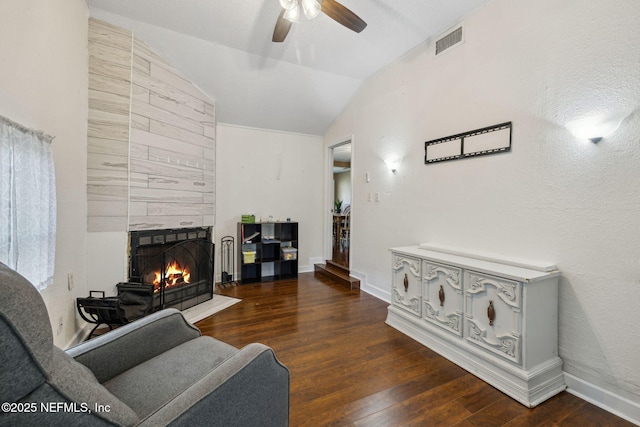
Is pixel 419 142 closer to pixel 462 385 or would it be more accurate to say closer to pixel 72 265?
pixel 462 385

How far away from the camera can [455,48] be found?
2.66 m

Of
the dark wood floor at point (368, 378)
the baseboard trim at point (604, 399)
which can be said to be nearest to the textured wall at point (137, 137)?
the dark wood floor at point (368, 378)

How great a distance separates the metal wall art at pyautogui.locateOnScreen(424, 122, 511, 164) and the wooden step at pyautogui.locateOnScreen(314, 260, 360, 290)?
206 cm

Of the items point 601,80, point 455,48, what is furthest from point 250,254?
point 601,80

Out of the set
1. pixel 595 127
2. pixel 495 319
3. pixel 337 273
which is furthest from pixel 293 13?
pixel 337 273

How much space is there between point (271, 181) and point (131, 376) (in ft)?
12.4

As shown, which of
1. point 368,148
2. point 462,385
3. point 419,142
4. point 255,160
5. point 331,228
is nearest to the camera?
point 462,385

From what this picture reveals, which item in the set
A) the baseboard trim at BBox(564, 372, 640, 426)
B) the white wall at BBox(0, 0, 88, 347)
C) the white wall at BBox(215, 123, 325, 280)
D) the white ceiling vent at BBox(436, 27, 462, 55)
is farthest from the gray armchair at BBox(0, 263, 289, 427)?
the white ceiling vent at BBox(436, 27, 462, 55)

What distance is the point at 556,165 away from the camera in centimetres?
192

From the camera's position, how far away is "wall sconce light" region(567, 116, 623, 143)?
1667mm

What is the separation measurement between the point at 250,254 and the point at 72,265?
7.27 feet

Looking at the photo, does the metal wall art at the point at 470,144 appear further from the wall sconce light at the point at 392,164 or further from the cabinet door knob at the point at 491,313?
the cabinet door knob at the point at 491,313

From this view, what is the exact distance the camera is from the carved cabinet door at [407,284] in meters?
2.58

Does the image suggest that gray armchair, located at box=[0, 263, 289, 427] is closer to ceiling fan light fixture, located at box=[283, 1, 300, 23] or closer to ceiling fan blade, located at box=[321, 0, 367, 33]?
ceiling fan light fixture, located at box=[283, 1, 300, 23]
